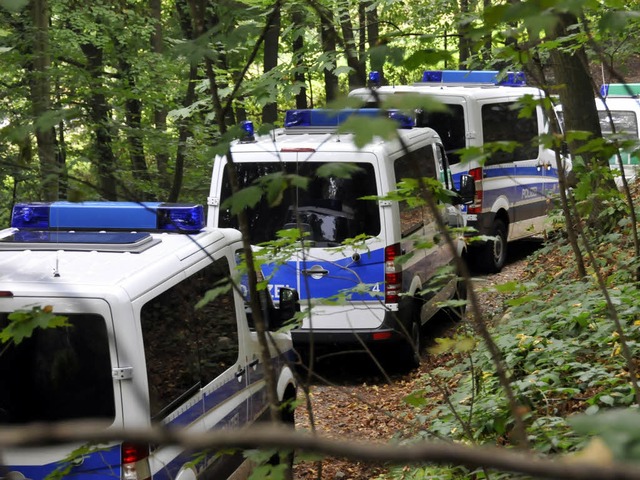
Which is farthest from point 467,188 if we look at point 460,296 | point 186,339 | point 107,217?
point 186,339

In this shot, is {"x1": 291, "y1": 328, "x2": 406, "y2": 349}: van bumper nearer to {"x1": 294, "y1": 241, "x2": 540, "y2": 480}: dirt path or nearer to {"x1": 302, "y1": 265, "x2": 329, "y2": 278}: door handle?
{"x1": 294, "y1": 241, "x2": 540, "y2": 480}: dirt path

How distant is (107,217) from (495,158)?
7961mm

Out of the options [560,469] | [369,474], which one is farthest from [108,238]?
[560,469]

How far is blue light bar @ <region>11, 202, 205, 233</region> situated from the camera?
5141 millimetres

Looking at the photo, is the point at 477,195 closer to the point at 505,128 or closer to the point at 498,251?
the point at 498,251

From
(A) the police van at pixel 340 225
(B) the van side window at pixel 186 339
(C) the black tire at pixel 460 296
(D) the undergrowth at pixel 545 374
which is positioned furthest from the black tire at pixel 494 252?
(B) the van side window at pixel 186 339

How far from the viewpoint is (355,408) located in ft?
26.8

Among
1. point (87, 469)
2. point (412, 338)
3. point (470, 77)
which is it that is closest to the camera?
point (87, 469)

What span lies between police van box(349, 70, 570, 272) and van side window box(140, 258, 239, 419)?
6.78 m

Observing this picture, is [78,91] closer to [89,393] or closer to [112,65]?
[112,65]

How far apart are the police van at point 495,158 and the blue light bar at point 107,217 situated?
676 centimetres

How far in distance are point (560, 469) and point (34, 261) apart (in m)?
3.89

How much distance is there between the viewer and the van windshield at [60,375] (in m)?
3.97

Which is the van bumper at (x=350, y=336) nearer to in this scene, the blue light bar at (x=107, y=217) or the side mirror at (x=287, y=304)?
the side mirror at (x=287, y=304)
